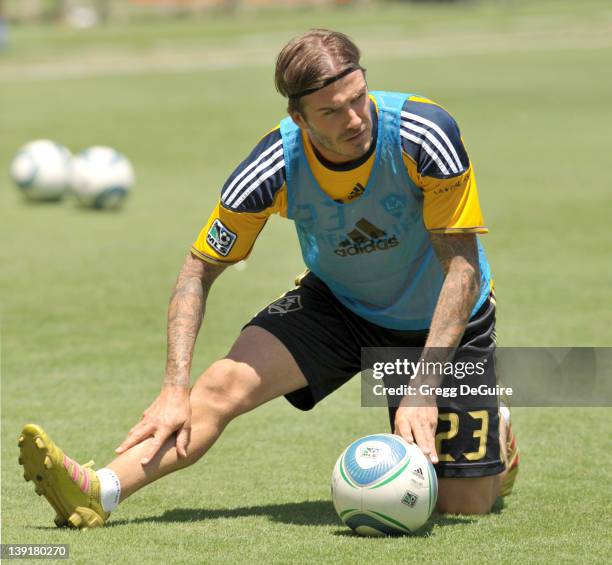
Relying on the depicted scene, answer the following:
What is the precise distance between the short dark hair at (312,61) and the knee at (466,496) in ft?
5.97

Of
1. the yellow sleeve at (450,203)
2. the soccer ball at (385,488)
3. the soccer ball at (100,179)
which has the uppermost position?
the yellow sleeve at (450,203)

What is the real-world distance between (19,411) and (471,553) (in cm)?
339

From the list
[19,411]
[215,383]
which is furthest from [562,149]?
[215,383]

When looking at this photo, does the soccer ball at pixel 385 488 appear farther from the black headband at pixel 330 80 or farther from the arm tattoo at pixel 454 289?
the black headband at pixel 330 80

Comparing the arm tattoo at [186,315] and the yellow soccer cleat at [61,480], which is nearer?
the yellow soccer cleat at [61,480]

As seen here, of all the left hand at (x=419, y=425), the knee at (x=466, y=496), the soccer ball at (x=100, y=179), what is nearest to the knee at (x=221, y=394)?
the left hand at (x=419, y=425)

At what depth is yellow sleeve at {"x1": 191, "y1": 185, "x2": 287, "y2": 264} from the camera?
5.61 m

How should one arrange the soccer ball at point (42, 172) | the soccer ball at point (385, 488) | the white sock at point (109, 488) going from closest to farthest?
the soccer ball at point (385, 488), the white sock at point (109, 488), the soccer ball at point (42, 172)

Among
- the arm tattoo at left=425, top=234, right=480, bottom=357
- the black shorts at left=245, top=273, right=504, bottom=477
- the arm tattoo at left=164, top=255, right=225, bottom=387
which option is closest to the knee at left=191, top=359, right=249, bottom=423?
the arm tattoo at left=164, top=255, right=225, bottom=387

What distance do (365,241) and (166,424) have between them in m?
1.20

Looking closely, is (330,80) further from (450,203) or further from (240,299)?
(240,299)

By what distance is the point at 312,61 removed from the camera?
5082 millimetres

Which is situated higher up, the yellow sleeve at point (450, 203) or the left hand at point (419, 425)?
the yellow sleeve at point (450, 203)

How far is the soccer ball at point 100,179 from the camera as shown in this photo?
49.5ft
